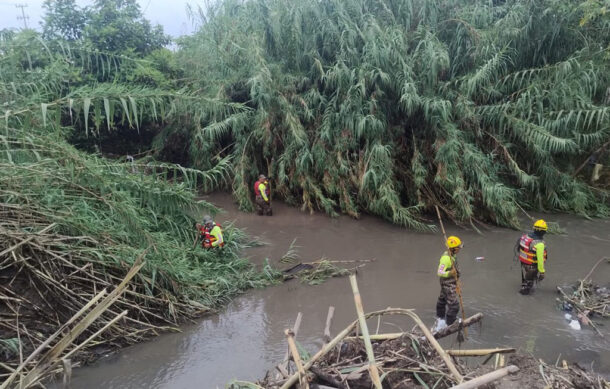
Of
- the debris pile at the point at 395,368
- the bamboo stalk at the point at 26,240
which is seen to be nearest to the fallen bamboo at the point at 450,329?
the debris pile at the point at 395,368

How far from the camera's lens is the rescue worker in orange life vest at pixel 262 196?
10.9 m

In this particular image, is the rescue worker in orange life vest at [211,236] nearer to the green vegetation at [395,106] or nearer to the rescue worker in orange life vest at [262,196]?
A: the green vegetation at [395,106]

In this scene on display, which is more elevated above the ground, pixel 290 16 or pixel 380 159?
pixel 290 16

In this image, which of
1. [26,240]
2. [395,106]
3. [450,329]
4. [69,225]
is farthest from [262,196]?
[450,329]

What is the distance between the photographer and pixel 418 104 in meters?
9.99

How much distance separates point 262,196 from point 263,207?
1.21 feet

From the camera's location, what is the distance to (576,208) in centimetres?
1093

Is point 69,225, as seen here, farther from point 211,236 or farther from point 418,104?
point 418,104

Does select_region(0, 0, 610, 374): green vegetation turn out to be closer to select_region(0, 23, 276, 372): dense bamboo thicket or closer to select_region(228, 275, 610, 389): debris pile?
select_region(0, 23, 276, 372): dense bamboo thicket

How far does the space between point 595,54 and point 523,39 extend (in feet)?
5.43

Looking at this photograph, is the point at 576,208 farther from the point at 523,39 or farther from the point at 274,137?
the point at 274,137

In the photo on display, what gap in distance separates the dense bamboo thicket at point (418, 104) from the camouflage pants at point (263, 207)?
437 millimetres

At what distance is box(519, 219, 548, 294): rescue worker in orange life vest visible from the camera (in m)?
6.82

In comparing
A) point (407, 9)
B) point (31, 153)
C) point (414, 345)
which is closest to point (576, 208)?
point (407, 9)
